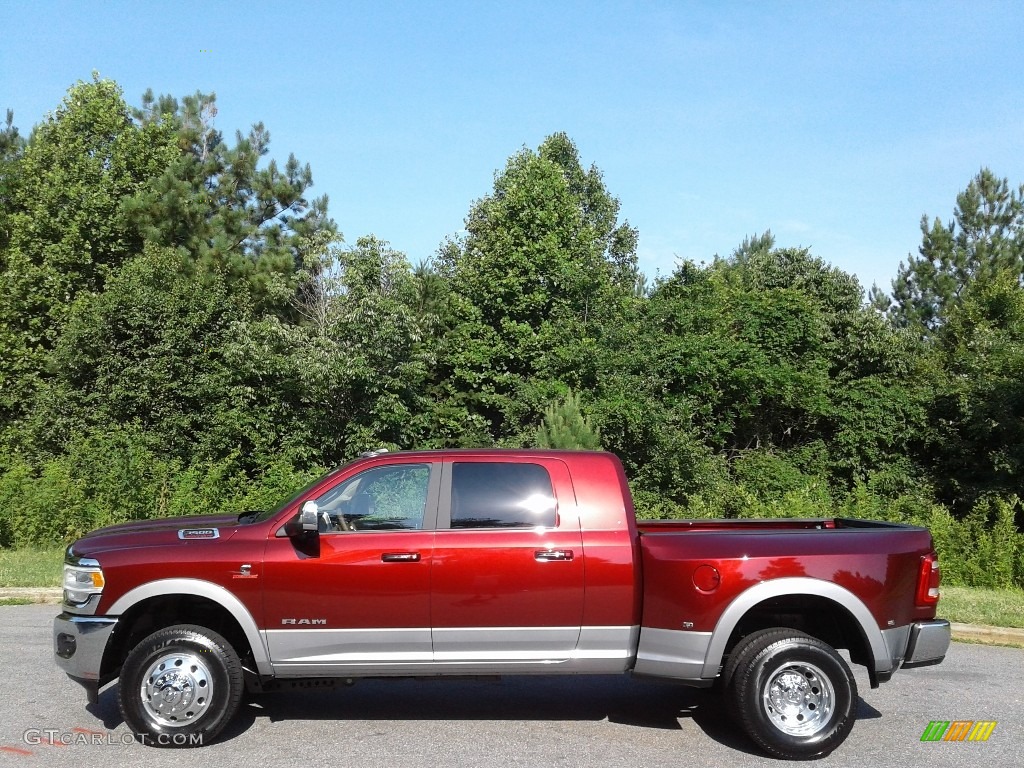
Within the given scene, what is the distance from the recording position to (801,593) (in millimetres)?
6000

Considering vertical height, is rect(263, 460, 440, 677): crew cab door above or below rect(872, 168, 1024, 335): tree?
below

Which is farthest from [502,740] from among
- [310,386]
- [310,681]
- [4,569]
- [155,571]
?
[310,386]

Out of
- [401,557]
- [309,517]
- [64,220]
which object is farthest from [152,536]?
[64,220]

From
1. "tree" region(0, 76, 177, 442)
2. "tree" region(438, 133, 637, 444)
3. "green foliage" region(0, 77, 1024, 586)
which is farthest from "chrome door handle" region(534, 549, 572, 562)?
"tree" region(0, 76, 177, 442)

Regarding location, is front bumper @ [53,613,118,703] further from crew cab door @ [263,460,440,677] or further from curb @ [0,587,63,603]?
curb @ [0,587,63,603]

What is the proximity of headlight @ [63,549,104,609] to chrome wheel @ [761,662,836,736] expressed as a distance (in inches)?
176

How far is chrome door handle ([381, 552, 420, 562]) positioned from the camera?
616 centimetres

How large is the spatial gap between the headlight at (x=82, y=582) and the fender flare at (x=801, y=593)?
4.10 m

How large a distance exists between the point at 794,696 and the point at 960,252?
43614 mm

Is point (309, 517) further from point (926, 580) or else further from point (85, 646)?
point (926, 580)

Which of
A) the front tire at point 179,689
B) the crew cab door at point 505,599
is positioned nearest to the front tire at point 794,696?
the crew cab door at point 505,599

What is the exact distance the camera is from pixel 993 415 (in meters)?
24.3

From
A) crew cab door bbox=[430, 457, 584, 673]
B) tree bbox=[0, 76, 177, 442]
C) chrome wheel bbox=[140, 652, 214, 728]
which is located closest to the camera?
chrome wheel bbox=[140, 652, 214, 728]

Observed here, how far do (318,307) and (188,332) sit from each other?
346cm
